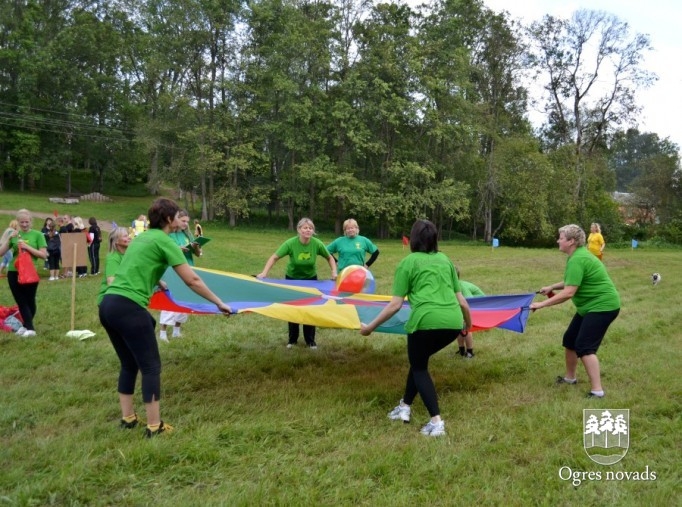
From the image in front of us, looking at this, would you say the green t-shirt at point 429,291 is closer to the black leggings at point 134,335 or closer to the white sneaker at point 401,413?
the white sneaker at point 401,413

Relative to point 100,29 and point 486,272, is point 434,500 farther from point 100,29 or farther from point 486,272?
point 100,29

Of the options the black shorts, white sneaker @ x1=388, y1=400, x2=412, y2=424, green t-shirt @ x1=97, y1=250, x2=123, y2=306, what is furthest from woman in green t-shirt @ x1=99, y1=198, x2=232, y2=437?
the black shorts

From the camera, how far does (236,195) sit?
29016 mm

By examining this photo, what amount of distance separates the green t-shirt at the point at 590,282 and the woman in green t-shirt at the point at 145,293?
3077mm

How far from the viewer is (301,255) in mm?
6082

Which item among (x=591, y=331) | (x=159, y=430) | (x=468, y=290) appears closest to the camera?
(x=159, y=430)

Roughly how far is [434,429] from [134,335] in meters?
2.24

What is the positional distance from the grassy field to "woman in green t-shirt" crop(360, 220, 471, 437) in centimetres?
40

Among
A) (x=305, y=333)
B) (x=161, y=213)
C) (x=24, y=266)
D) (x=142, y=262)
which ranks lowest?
(x=305, y=333)

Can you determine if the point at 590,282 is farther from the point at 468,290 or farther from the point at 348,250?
the point at 348,250

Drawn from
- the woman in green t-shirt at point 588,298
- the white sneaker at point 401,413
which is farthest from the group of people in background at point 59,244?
the woman in green t-shirt at point 588,298

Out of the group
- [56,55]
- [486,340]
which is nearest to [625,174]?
[56,55]

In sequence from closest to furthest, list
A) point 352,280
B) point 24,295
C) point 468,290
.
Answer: point 352,280 → point 468,290 → point 24,295

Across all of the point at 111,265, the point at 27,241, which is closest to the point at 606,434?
the point at 111,265
